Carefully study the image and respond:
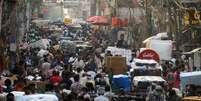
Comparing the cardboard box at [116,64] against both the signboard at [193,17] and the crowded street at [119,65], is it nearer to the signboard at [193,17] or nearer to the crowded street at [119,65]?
the crowded street at [119,65]

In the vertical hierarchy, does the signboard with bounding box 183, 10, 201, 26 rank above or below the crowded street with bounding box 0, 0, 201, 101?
above

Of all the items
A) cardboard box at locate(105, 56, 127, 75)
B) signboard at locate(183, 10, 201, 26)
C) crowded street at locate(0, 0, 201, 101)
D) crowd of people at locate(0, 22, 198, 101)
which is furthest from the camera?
signboard at locate(183, 10, 201, 26)

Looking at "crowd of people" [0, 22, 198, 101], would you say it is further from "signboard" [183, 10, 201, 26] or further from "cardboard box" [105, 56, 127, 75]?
"signboard" [183, 10, 201, 26]

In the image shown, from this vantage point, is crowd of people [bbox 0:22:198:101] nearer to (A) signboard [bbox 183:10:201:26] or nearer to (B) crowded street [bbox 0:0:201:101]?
(B) crowded street [bbox 0:0:201:101]

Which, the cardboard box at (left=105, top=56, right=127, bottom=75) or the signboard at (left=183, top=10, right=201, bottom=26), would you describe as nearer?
the cardboard box at (left=105, top=56, right=127, bottom=75)

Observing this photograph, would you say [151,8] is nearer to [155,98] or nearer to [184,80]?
[184,80]

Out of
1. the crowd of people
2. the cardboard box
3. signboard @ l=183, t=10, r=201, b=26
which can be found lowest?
the cardboard box

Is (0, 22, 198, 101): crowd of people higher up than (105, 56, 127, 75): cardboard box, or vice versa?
→ (0, 22, 198, 101): crowd of people

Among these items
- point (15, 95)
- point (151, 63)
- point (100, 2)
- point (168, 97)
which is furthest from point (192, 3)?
point (100, 2)

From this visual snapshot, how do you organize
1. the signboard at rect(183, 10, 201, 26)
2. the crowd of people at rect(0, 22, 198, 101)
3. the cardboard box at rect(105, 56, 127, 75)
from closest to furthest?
1. the crowd of people at rect(0, 22, 198, 101)
2. the cardboard box at rect(105, 56, 127, 75)
3. the signboard at rect(183, 10, 201, 26)

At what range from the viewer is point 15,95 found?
13266 millimetres

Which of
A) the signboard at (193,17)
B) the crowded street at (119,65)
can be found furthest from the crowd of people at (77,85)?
the signboard at (193,17)

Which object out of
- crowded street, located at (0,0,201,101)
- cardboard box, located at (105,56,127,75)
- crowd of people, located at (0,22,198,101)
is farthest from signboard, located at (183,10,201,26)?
cardboard box, located at (105,56,127,75)

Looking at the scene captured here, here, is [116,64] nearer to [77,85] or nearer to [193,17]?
[193,17]
